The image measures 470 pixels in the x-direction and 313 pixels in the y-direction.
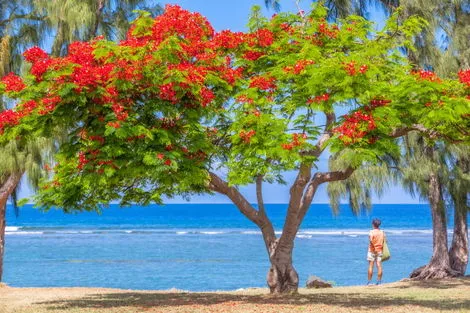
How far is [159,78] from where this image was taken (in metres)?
10.6

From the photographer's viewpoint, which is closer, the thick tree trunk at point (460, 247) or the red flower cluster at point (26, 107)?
the red flower cluster at point (26, 107)

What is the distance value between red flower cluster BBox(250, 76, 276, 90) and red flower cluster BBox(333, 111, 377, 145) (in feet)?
4.53

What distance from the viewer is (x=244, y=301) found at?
40.0 ft

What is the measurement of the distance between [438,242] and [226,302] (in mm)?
9105

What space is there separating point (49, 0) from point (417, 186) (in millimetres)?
10557

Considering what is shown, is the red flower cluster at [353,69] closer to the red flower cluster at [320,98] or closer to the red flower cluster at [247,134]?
the red flower cluster at [320,98]

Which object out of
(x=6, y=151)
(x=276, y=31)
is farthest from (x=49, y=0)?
(x=276, y=31)

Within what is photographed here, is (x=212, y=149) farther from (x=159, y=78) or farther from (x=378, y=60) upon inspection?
(x=378, y=60)

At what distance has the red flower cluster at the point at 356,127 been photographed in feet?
34.8

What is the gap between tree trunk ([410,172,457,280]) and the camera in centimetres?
1917

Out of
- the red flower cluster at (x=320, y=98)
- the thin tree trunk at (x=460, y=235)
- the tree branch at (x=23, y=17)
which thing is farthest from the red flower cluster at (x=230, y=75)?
the thin tree trunk at (x=460, y=235)

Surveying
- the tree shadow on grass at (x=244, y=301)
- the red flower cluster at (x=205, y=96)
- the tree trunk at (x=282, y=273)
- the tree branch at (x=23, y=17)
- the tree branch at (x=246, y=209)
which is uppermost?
the tree branch at (x=23, y=17)

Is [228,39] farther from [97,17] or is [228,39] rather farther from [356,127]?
[97,17]

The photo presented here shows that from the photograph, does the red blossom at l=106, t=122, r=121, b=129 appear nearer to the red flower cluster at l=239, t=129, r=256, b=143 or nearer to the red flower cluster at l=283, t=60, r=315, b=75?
the red flower cluster at l=239, t=129, r=256, b=143
